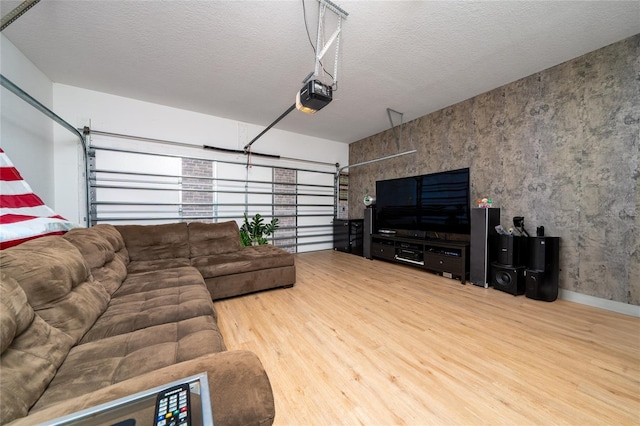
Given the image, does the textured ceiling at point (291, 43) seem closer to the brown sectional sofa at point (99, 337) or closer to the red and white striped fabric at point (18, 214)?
the red and white striped fabric at point (18, 214)

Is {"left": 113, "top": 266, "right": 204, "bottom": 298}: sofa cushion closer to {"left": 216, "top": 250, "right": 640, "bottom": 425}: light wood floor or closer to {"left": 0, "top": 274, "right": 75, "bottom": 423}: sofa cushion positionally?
{"left": 216, "top": 250, "right": 640, "bottom": 425}: light wood floor

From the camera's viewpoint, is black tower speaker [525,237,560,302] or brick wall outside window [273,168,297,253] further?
brick wall outside window [273,168,297,253]

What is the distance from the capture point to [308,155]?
548cm

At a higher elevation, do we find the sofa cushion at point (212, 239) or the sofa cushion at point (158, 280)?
the sofa cushion at point (212, 239)

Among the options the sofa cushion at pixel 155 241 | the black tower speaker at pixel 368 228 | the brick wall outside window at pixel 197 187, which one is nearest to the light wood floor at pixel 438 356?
the sofa cushion at pixel 155 241

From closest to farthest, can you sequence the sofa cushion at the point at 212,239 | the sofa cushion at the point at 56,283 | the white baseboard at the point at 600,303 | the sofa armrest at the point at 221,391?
the sofa armrest at the point at 221,391
the sofa cushion at the point at 56,283
the white baseboard at the point at 600,303
the sofa cushion at the point at 212,239

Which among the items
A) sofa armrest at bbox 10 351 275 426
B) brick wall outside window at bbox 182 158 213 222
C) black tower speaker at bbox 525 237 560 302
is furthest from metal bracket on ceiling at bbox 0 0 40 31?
black tower speaker at bbox 525 237 560 302

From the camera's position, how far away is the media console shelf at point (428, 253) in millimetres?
3283

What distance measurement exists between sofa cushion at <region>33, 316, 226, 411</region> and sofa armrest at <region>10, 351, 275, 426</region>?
0.26 m

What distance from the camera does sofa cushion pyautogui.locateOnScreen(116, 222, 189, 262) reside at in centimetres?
285

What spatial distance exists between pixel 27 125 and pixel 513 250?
6065 mm

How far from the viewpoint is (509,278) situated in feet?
9.23

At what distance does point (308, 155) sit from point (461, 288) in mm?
4110

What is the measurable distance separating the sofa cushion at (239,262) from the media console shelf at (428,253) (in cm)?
218
